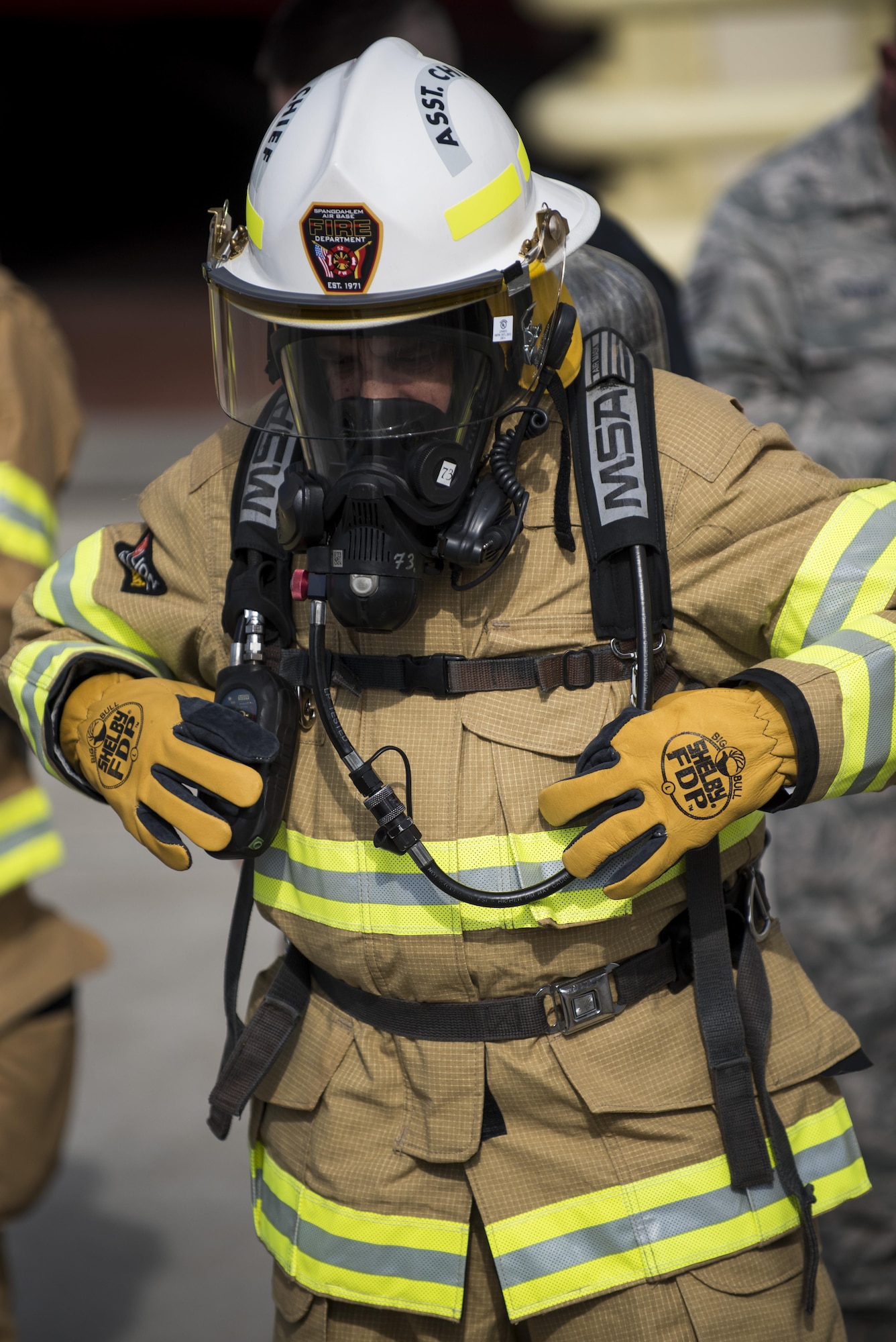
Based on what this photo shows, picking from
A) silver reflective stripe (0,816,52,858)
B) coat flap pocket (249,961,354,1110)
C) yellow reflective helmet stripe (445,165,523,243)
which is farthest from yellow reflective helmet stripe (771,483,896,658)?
silver reflective stripe (0,816,52,858)

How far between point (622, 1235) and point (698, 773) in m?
0.53

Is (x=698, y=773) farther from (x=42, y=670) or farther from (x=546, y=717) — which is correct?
(x=42, y=670)

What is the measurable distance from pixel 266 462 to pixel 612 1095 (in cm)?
81

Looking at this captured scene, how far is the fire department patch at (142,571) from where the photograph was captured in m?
1.83

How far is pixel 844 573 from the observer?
1558mm

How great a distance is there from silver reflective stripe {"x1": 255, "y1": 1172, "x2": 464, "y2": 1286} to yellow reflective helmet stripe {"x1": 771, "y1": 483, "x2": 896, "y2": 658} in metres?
0.80

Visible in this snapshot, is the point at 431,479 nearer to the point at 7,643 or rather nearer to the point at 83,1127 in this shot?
the point at 7,643

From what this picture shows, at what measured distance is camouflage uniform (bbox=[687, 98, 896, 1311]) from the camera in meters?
2.75

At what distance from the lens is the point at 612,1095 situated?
160cm

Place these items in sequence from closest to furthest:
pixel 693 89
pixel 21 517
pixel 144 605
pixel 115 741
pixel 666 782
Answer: pixel 666 782 < pixel 115 741 < pixel 144 605 < pixel 21 517 < pixel 693 89

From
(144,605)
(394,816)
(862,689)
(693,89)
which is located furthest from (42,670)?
(693,89)

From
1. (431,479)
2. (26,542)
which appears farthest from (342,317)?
(26,542)

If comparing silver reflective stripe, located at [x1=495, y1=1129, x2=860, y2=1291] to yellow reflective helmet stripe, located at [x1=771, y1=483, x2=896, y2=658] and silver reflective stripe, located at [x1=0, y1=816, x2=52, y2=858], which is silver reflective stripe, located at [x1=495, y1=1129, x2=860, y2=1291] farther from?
silver reflective stripe, located at [x1=0, y1=816, x2=52, y2=858]

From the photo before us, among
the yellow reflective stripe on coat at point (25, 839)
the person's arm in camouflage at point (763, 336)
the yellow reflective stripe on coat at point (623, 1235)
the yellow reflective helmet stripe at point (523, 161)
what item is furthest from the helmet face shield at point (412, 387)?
the person's arm in camouflage at point (763, 336)
